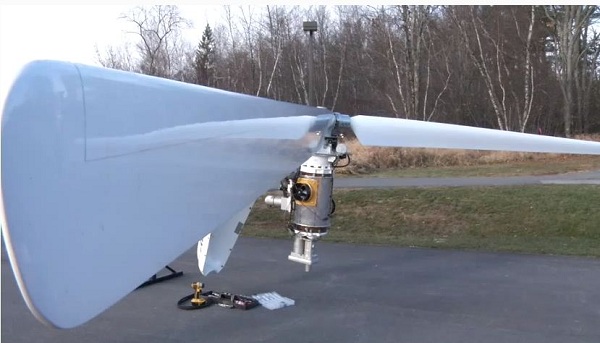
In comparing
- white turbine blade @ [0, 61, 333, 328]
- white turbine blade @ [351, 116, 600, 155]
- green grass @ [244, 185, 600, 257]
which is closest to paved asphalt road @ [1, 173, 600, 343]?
green grass @ [244, 185, 600, 257]

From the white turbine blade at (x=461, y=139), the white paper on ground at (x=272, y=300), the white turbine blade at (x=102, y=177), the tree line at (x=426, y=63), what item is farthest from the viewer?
the tree line at (x=426, y=63)

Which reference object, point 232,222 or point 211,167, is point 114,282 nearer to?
point 211,167

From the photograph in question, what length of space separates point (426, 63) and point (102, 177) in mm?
32062

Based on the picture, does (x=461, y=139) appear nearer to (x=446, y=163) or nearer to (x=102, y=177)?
(x=102, y=177)

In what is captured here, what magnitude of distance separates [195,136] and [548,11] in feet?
102

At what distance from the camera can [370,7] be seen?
33250 millimetres

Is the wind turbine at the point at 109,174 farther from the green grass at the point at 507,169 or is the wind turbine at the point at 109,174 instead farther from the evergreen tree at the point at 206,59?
the evergreen tree at the point at 206,59

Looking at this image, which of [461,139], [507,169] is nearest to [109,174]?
[461,139]

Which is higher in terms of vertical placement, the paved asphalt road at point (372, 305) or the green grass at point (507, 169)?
the green grass at point (507, 169)

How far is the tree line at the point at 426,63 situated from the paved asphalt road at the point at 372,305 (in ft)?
64.4

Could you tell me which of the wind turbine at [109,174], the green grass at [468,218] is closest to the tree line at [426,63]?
the green grass at [468,218]

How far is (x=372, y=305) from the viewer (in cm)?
707

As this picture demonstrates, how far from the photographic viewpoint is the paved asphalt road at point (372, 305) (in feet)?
20.1

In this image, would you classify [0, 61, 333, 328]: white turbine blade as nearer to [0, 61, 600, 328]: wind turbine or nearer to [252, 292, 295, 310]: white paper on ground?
[0, 61, 600, 328]: wind turbine
